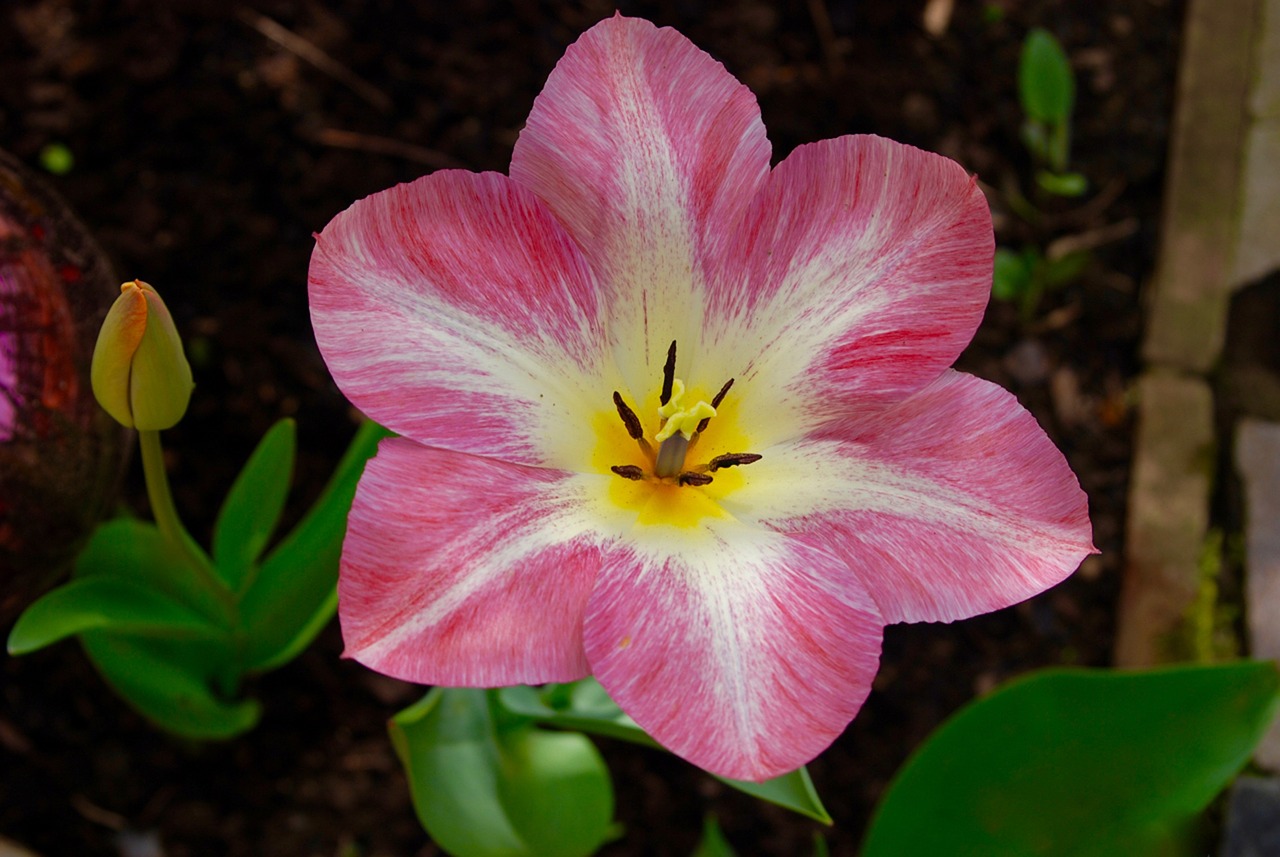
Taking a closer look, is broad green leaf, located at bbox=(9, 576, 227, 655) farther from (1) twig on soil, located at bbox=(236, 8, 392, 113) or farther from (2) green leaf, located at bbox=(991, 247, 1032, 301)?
(2) green leaf, located at bbox=(991, 247, 1032, 301)

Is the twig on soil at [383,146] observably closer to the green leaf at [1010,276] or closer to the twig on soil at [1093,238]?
the green leaf at [1010,276]

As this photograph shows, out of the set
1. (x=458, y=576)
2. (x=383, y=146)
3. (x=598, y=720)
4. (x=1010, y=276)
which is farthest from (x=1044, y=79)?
(x=458, y=576)

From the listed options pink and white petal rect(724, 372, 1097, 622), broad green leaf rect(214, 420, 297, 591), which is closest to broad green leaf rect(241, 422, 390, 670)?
broad green leaf rect(214, 420, 297, 591)

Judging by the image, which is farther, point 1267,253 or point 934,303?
point 1267,253

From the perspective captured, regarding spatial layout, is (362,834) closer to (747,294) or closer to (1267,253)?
(747,294)

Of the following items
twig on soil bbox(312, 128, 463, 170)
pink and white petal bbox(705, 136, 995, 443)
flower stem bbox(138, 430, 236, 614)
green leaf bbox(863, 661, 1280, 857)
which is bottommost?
green leaf bbox(863, 661, 1280, 857)

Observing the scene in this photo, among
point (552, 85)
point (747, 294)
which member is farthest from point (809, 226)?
point (552, 85)

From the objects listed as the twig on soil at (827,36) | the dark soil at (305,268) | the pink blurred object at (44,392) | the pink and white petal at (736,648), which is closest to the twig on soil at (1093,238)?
the dark soil at (305,268)
